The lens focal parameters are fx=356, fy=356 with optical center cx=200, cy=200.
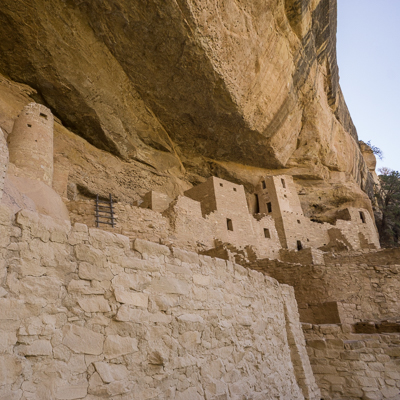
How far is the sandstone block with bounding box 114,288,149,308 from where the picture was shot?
3.07m

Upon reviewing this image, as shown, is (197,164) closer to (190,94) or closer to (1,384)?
(190,94)

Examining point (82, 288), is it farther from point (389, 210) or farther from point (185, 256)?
point (389, 210)

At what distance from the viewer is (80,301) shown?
280 cm

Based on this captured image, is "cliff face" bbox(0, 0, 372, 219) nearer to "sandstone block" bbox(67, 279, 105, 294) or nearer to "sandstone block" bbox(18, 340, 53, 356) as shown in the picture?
"sandstone block" bbox(67, 279, 105, 294)

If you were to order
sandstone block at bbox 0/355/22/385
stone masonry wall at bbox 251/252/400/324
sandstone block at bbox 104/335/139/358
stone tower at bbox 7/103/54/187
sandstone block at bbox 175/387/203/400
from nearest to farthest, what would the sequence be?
Answer: sandstone block at bbox 0/355/22/385
sandstone block at bbox 104/335/139/358
sandstone block at bbox 175/387/203/400
stone masonry wall at bbox 251/252/400/324
stone tower at bbox 7/103/54/187

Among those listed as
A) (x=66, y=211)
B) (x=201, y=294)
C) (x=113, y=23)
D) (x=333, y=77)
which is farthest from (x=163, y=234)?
(x=333, y=77)

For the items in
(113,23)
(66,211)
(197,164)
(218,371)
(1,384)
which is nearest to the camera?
(1,384)

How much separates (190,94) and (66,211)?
24.9 feet

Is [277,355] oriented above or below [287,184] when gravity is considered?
below

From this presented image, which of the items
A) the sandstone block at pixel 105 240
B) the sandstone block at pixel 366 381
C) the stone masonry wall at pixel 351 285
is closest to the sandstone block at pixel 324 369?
the sandstone block at pixel 366 381

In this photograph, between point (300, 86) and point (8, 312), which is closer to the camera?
point (8, 312)

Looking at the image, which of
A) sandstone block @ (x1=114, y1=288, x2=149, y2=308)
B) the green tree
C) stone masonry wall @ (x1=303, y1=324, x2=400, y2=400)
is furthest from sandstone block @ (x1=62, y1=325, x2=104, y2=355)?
the green tree

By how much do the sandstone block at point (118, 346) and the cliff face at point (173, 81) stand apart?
11173 millimetres

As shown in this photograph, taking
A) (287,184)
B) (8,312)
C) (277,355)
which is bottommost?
(277,355)
